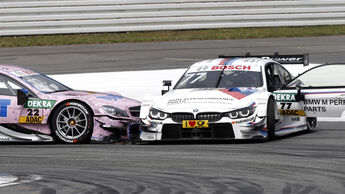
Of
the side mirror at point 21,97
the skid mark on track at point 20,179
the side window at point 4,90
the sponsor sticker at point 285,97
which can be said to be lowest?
the skid mark on track at point 20,179

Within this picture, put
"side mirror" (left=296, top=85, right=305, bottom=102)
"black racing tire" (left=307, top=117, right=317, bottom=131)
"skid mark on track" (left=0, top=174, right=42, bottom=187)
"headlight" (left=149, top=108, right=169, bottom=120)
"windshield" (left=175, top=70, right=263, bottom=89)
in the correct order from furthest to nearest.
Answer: "black racing tire" (left=307, top=117, right=317, bottom=131) < "windshield" (left=175, top=70, right=263, bottom=89) < "side mirror" (left=296, top=85, right=305, bottom=102) < "headlight" (left=149, top=108, right=169, bottom=120) < "skid mark on track" (left=0, top=174, right=42, bottom=187)

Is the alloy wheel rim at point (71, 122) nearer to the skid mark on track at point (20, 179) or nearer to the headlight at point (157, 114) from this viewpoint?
the headlight at point (157, 114)

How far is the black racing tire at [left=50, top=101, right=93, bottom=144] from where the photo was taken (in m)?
10.9

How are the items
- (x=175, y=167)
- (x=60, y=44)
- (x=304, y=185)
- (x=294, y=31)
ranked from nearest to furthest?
(x=304, y=185) < (x=175, y=167) < (x=60, y=44) < (x=294, y=31)

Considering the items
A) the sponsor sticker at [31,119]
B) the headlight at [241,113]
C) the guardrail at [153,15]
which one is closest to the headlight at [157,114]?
the headlight at [241,113]

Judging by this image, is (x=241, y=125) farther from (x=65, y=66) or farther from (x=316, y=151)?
(x=65, y=66)

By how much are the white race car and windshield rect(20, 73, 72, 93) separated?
5.26 feet

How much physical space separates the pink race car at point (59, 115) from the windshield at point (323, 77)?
2515 millimetres

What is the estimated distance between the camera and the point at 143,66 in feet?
63.7

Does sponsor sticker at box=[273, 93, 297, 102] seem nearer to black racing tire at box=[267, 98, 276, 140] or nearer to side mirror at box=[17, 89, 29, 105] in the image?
black racing tire at box=[267, 98, 276, 140]

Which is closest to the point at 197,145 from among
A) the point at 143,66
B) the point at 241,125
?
the point at 241,125

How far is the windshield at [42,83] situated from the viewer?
1145 centimetres

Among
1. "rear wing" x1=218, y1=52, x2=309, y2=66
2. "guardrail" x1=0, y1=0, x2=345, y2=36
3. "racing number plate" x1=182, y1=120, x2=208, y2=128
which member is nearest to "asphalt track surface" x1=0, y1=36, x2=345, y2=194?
"racing number plate" x1=182, y1=120, x2=208, y2=128

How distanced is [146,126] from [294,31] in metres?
16.7
